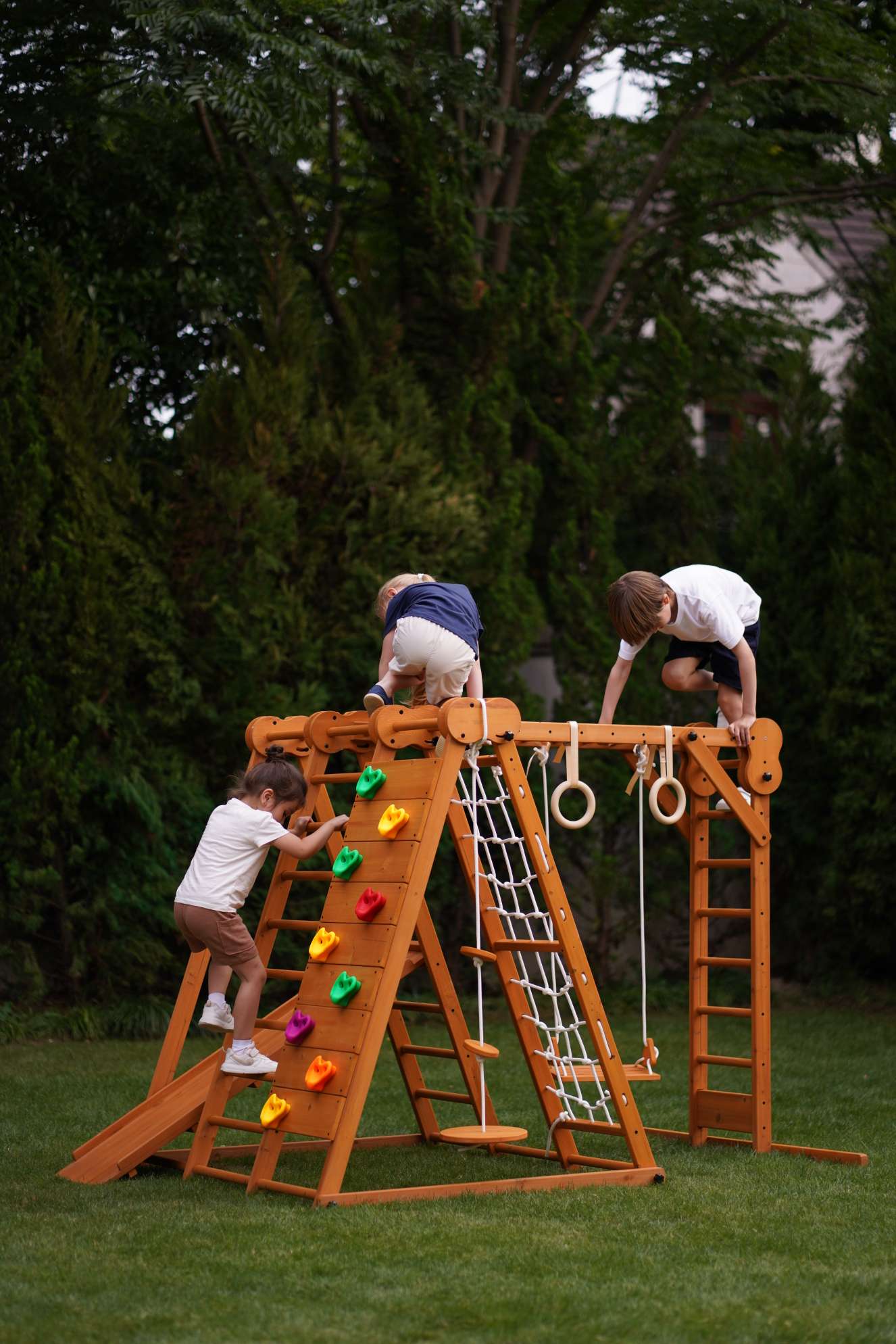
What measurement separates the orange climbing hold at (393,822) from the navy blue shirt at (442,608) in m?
1.22

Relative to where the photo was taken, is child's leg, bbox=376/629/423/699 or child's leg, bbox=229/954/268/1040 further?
child's leg, bbox=376/629/423/699

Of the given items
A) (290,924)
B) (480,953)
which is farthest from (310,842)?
(480,953)

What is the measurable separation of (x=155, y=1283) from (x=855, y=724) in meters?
7.05

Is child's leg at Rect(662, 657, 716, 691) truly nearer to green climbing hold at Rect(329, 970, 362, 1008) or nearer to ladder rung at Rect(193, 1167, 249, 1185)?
green climbing hold at Rect(329, 970, 362, 1008)

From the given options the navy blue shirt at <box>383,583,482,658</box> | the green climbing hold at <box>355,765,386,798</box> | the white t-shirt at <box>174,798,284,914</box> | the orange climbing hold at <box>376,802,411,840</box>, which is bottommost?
the white t-shirt at <box>174,798,284,914</box>

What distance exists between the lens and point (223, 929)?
5.27 m

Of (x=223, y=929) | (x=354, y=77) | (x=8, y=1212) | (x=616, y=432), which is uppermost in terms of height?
(x=354, y=77)

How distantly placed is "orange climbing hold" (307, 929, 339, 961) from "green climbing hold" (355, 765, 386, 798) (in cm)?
49

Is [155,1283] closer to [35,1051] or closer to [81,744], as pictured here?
[35,1051]

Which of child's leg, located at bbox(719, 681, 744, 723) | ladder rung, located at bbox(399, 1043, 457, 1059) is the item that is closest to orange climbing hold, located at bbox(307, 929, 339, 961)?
ladder rung, located at bbox(399, 1043, 457, 1059)

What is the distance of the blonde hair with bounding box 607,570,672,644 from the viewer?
19.0ft

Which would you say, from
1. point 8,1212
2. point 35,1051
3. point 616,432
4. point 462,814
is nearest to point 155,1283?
point 8,1212

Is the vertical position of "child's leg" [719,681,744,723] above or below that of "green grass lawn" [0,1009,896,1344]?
above

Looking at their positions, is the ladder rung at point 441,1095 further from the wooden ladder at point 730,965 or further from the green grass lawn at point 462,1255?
the wooden ladder at point 730,965
